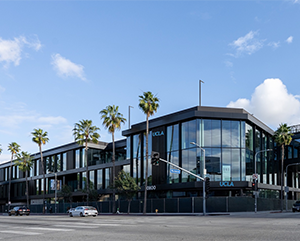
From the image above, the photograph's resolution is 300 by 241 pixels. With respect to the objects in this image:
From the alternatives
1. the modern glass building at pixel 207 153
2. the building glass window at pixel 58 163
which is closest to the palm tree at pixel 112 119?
the modern glass building at pixel 207 153

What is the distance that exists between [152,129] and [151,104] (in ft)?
28.4

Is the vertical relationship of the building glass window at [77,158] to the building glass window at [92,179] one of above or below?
above

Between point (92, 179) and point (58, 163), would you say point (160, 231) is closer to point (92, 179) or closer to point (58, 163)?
point (92, 179)

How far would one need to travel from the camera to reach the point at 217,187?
51344 millimetres

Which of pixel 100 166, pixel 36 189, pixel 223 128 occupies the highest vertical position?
pixel 223 128

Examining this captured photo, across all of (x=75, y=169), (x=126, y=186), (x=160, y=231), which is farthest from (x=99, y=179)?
(x=160, y=231)

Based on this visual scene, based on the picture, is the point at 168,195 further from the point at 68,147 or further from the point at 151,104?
the point at 68,147

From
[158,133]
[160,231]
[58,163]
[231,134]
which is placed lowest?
[160,231]

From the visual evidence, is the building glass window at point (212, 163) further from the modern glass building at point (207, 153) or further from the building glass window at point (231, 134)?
the building glass window at point (231, 134)

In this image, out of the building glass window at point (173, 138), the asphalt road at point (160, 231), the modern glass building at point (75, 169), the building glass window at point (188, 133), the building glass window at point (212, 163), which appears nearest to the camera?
the asphalt road at point (160, 231)

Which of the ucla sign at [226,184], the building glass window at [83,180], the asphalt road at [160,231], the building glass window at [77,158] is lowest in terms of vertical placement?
the building glass window at [83,180]

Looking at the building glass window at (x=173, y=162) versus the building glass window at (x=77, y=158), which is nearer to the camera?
the building glass window at (x=173, y=162)

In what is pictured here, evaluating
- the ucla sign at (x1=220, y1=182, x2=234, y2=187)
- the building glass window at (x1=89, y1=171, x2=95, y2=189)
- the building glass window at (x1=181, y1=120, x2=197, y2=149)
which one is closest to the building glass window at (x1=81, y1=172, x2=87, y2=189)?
the building glass window at (x1=89, y1=171, x2=95, y2=189)

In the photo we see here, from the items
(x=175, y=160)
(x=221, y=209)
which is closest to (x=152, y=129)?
(x=175, y=160)
